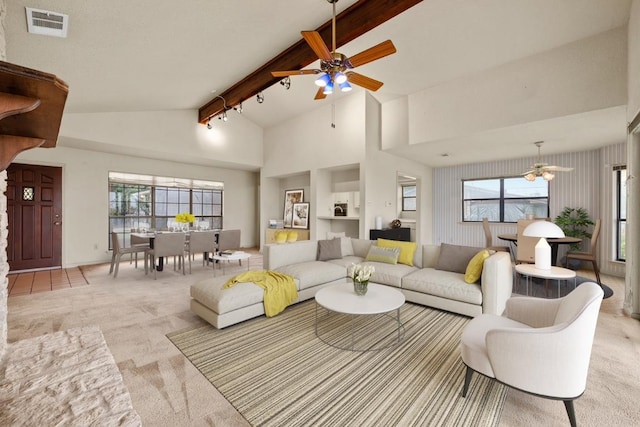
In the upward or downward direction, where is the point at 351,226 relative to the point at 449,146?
downward

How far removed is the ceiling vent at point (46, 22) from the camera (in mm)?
2311

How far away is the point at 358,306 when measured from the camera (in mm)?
2502

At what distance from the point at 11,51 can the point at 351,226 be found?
20.2 ft

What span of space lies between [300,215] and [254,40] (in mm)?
4677

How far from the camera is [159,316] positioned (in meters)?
3.22

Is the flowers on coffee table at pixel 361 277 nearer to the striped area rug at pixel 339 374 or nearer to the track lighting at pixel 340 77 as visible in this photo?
the striped area rug at pixel 339 374

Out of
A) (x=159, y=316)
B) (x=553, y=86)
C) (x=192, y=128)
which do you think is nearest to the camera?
(x=159, y=316)

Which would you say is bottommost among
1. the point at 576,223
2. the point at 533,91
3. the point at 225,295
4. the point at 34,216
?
the point at 225,295

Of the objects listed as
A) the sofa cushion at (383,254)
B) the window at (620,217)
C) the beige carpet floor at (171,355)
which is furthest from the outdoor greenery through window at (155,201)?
the window at (620,217)

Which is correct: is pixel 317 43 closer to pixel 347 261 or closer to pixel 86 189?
pixel 347 261

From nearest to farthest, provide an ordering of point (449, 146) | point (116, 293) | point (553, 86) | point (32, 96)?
point (32, 96) → point (553, 86) → point (116, 293) → point (449, 146)

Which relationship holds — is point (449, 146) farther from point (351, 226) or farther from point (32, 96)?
point (32, 96)

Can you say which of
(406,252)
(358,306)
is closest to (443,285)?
(406,252)

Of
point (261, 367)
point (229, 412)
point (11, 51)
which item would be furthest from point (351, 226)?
point (11, 51)
